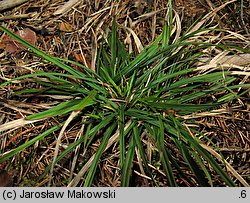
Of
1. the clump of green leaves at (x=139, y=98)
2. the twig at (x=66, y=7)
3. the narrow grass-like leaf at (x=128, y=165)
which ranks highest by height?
the twig at (x=66, y=7)

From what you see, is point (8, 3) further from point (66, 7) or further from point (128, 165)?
point (128, 165)

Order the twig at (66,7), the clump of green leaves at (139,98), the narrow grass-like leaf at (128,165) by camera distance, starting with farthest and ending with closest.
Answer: the twig at (66,7) → the clump of green leaves at (139,98) → the narrow grass-like leaf at (128,165)

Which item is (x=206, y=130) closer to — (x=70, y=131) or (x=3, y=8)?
(x=70, y=131)

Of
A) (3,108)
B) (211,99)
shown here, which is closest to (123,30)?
(211,99)

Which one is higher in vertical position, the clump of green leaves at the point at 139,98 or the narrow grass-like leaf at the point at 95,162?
the clump of green leaves at the point at 139,98

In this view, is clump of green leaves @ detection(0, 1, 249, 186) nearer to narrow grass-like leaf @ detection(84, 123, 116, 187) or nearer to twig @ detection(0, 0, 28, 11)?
narrow grass-like leaf @ detection(84, 123, 116, 187)

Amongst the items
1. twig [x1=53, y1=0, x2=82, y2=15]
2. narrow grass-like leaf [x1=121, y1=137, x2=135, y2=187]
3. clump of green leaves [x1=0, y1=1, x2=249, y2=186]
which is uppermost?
twig [x1=53, y1=0, x2=82, y2=15]

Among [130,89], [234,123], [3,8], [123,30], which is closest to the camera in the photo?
[130,89]

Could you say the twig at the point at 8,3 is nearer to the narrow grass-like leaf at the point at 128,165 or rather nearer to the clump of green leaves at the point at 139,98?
the clump of green leaves at the point at 139,98

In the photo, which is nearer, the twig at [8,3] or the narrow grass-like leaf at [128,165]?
the narrow grass-like leaf at [128,165]

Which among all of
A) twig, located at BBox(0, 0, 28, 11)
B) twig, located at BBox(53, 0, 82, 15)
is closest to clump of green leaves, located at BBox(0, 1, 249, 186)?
twig, located at BBox(53, 0, 82, 15)

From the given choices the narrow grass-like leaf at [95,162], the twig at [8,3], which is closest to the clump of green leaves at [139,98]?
the narrow grass-like leaf at [95,162]
